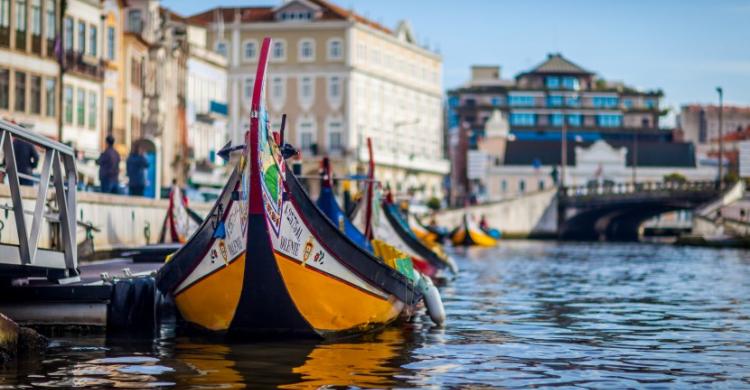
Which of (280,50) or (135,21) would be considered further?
(280,50)

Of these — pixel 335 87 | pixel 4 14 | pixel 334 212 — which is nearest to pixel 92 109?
pixel 4 14

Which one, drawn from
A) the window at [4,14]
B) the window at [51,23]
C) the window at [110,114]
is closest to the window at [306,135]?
the window at [110,114]

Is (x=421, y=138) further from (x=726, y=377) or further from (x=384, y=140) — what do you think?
(x=726, y=377)

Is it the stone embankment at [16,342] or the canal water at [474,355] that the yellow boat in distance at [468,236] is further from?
the stone embankment at [16,342]

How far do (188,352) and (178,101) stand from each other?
74.8 metres

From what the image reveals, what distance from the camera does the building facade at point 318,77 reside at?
14088 centimetres

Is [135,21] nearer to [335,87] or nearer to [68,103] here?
[68,103]

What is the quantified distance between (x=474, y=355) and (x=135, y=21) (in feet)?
201

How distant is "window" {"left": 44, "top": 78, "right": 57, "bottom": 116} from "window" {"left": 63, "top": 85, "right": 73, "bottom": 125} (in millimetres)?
2220

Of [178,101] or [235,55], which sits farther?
[235,55]

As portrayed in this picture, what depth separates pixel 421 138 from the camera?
158 meters

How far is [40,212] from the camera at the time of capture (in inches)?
872

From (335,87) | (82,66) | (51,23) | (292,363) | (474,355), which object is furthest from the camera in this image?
(335,87)

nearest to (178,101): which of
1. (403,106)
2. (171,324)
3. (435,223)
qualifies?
(435,223)
